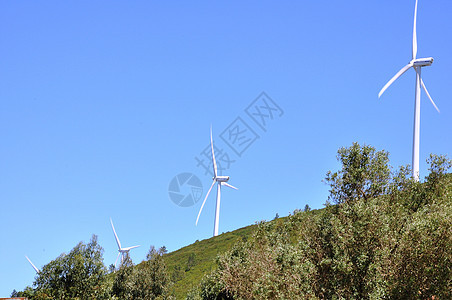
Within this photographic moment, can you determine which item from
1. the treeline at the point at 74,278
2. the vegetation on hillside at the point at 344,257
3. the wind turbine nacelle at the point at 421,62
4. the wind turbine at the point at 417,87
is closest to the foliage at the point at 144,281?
the vegetation on hillside at the point at 344,257

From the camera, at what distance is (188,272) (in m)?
98.2

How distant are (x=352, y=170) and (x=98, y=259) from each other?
23.4 meters

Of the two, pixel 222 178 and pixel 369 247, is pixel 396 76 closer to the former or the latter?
pixel 369 247

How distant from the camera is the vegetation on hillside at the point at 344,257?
28734mm

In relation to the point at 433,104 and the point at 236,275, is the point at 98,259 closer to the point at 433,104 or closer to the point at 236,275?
the point at 236,275

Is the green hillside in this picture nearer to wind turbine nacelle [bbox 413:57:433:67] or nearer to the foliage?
the foliage

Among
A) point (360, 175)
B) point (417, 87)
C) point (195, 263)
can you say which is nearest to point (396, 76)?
point (417, 87)

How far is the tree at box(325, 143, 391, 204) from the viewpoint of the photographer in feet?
126

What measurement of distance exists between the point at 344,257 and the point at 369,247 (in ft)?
5.31

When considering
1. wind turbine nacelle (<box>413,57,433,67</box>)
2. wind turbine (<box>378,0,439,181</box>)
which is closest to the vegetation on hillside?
wind turbine (<box>378,0,439,181</box>)

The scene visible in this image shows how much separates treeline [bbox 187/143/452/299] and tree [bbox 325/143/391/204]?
0.25 feet

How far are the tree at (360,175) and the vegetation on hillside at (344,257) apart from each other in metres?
0.08

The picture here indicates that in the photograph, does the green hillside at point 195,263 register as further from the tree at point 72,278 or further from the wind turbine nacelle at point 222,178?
the tree at point 72,278

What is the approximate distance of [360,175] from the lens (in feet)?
127
